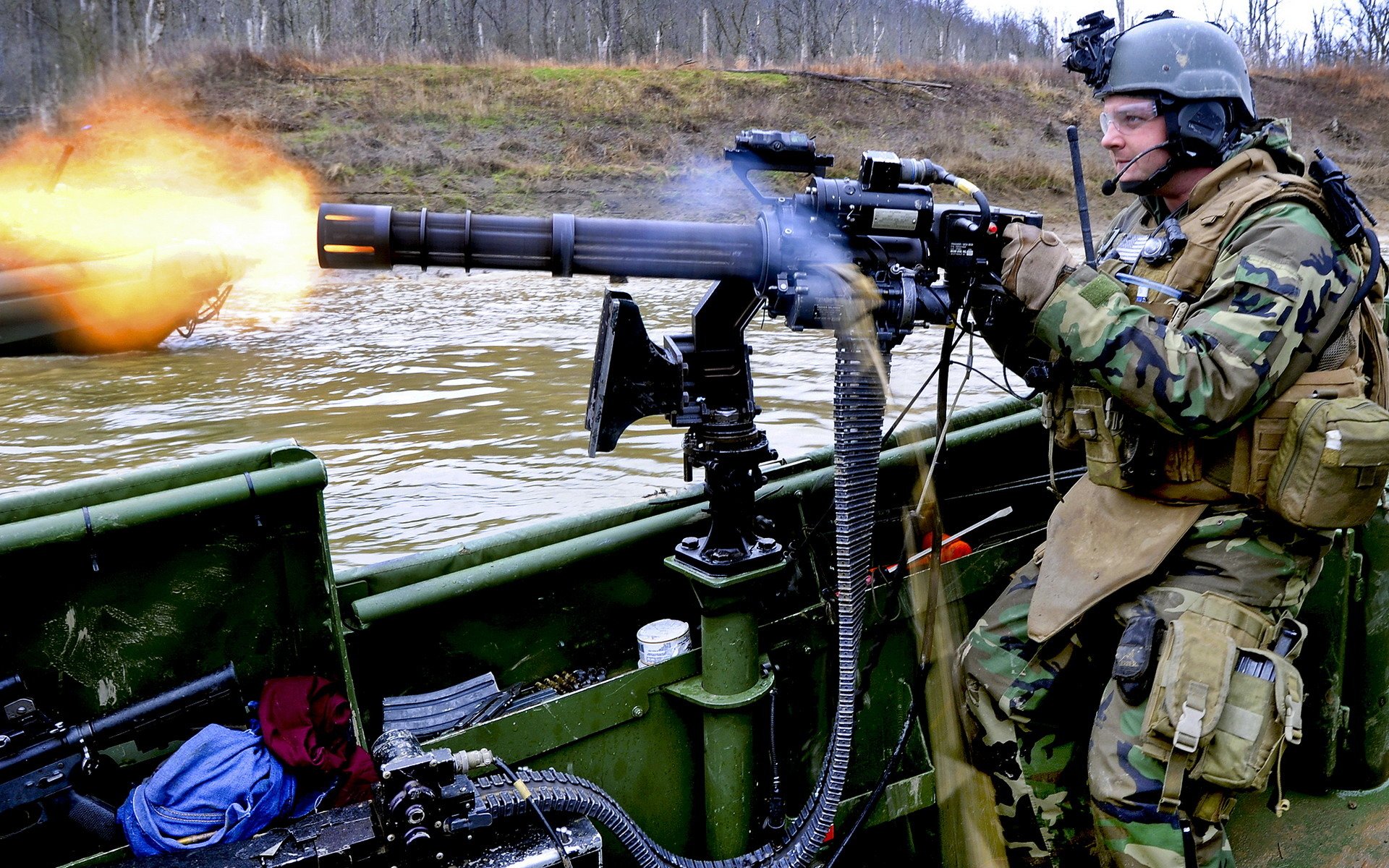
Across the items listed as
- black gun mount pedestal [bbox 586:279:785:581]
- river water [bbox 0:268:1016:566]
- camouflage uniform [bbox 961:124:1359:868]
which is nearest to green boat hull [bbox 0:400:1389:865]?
black gun mount pedestal [bbox 586:279:785:581]

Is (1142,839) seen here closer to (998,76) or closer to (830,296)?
(830,296)

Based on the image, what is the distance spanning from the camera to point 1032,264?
2.74 m

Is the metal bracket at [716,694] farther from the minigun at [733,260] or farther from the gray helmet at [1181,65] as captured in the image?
the gray helmet at [1181,65]

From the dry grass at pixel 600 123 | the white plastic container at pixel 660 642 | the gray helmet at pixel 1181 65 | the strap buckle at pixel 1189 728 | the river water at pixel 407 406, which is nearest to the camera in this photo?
the strap buckle at pixel 1189 728

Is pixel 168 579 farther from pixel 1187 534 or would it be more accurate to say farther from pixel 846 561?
pixel 1187 534

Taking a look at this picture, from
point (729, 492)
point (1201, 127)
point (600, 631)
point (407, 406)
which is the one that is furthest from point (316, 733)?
→ point (407, 406)

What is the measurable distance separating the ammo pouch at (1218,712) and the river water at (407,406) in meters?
2.56

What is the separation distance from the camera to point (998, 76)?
37781 millimetres

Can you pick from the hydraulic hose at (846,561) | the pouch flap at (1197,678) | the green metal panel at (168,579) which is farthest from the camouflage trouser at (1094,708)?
the green metal panel at (168,579)

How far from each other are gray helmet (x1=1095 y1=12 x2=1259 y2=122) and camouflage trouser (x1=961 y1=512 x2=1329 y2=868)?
1.09m

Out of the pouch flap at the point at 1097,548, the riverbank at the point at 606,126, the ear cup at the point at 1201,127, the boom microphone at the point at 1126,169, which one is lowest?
the pouch flap at the point at 1097,548

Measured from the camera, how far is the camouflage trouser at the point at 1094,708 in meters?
2.64

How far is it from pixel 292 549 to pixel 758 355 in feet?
31.6

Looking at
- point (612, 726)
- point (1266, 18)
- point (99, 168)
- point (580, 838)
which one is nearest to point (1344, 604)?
point (612, 726)
